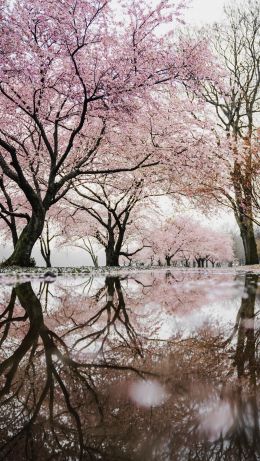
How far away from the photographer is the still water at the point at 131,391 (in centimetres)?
95

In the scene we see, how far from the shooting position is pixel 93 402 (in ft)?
4.06

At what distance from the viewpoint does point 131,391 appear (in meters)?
1.34

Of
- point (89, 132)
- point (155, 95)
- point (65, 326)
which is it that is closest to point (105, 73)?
point (155, 95)

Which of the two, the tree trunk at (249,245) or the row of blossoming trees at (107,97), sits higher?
the row of blossoming trees at (107,97)

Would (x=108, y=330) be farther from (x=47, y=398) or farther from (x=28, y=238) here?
(x=28, y=238)

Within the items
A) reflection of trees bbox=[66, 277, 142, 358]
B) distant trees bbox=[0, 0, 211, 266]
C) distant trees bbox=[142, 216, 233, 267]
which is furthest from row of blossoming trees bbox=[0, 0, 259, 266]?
distant trees bbox=[142, 216, 233, 267]

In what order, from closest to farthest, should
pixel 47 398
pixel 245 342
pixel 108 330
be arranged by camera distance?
pixel 47 398, pixel 245 342, pixel 108 330

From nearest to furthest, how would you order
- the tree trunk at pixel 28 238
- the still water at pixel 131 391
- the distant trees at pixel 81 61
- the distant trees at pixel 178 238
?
1. the still water at pixel 131 391
2. the distant trees at pixel 81 61
3. the tree trunk at pixel 28 238
4. the distant trees at pixel 178 238

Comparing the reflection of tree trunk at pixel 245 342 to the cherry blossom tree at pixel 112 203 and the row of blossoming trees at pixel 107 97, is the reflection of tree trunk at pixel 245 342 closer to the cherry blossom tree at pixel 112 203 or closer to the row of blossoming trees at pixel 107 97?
the row of blossoming trees at pixel 107 97

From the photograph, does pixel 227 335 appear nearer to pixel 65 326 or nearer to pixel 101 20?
pixel 65 326

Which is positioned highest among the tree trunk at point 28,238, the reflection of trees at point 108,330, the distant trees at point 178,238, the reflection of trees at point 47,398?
the distant trees at point 178,238

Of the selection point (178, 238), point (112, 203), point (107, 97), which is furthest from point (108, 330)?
point (178, 238)

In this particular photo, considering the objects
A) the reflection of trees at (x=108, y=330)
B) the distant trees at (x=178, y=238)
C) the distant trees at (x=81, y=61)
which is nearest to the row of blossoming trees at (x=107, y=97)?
the distant trees at (x=81, y=61)

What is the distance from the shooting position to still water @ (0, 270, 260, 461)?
95 centimetres
